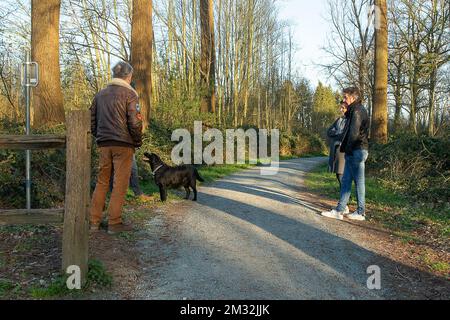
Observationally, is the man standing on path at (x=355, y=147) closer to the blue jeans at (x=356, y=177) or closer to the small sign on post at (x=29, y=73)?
the blue jeans at (x=356, y=177)

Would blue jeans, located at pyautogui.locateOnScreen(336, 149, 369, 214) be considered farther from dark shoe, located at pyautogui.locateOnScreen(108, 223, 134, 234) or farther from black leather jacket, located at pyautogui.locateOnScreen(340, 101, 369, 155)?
dark shoe, located at pyautogui.locateOnScreen(108, 223, 134, 234)

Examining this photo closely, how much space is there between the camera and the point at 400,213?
288 inches

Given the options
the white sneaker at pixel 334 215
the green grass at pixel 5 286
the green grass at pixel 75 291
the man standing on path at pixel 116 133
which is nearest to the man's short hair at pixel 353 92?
the white sneaker at pixel 334 215

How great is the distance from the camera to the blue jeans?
6.61 metres

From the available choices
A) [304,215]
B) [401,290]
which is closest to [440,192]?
[304,215]

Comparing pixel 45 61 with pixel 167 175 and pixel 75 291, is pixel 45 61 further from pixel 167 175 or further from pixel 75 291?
pixel 75 291

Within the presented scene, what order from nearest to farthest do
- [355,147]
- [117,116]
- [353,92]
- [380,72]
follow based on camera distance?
[117,116] → [355,147] → [353,92] → [380,72]

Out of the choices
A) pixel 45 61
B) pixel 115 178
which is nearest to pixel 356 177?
pixel 115 178

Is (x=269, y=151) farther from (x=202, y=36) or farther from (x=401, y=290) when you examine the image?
(x=401, y=290)

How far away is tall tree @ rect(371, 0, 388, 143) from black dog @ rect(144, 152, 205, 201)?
8.75 m

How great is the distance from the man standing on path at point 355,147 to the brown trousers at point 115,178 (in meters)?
3.63

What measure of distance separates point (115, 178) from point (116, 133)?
0.60 metres

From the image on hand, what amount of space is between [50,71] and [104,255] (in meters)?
6.02

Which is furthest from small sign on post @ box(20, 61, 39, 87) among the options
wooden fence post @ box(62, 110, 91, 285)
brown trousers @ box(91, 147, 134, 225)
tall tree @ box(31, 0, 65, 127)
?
wooden fence post @ box(62, 110, 91, 285)
